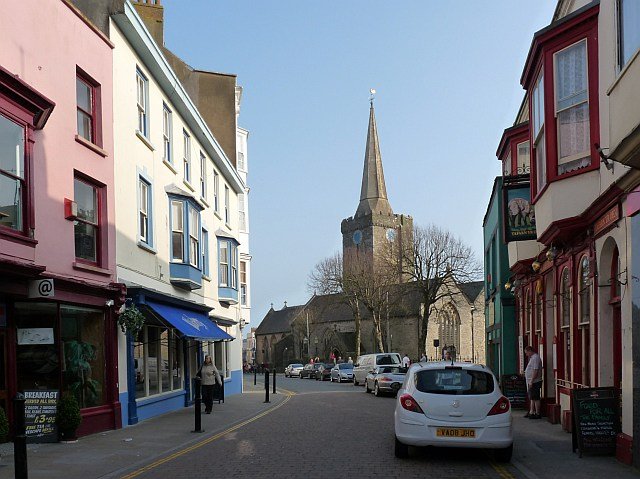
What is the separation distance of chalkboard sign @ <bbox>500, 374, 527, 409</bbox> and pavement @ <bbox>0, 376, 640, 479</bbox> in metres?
2.34

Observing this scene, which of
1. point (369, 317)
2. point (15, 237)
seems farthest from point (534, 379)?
point (369, 317)

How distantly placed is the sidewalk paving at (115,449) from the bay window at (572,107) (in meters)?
8.93

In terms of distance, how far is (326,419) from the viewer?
1859cm

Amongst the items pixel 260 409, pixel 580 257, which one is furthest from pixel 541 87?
pixel 260 409

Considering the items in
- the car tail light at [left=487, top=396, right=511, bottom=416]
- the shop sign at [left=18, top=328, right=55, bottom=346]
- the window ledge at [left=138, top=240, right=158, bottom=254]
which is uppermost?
the window ledge at [left=138, top=240, right=158, bottom=254]

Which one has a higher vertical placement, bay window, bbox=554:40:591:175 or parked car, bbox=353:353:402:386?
bay window, bbox=554:40:591:175

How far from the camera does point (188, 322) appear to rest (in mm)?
20672

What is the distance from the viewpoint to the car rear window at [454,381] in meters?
11.1

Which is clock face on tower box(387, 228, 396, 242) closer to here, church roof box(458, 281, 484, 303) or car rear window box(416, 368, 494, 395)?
church roof box(458, 281, 484, 303)

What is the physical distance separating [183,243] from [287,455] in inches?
451

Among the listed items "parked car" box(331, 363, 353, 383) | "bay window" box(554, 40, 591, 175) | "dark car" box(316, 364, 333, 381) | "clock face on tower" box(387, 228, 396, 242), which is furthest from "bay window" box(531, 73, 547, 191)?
"clock face on tower" box(387, 228, 396, 242)

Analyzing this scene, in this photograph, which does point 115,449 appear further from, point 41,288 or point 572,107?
point 572,107

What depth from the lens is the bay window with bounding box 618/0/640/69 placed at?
9703 millimetres

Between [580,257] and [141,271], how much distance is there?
35.0 feet
